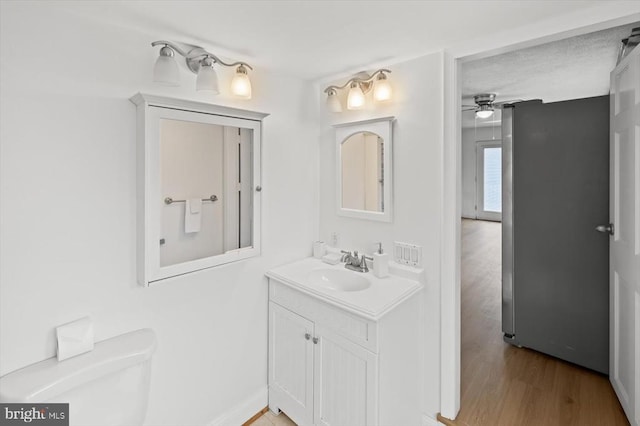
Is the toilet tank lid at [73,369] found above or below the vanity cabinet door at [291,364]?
above

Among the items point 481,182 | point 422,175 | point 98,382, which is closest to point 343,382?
point 98,382

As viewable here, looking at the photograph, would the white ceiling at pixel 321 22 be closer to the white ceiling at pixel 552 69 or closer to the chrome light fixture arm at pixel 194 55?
the chrome light fixture arm at pixel 194 55

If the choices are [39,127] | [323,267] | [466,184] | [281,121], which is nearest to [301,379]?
[323,267]

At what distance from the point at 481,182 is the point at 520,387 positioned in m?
5.29

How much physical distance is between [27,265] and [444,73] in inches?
81.4

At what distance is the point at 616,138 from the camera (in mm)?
1891

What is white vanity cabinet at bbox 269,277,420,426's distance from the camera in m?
1.50

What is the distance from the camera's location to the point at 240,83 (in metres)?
1.71

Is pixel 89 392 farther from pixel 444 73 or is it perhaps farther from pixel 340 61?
pixel 444 73

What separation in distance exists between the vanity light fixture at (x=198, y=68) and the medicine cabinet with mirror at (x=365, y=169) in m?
0.69

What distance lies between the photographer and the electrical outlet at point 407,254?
1.83 m

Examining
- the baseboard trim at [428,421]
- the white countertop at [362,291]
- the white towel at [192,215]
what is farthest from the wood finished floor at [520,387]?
the white towel at [192,215]

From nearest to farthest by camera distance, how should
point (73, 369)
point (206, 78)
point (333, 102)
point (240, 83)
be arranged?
1. point (73, 369)
2. point (206, 78)
3. point (240, 83)
4. point (333, 102)

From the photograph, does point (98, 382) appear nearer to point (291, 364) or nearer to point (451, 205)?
point (291, 364)
